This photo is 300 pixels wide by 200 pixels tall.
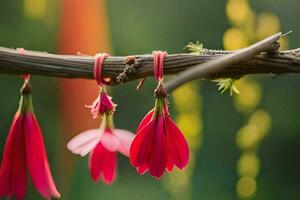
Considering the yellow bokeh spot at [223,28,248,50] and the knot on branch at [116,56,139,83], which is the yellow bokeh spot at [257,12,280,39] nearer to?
the yellow bokeh spot at [223,28,248,50]

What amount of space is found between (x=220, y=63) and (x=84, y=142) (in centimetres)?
19

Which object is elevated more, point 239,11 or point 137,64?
point 239,11

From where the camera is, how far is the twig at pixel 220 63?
1.22ft

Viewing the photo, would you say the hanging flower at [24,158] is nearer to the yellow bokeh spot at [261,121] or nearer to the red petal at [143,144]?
the red petal at [143,144]

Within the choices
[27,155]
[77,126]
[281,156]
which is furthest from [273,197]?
[27,155]

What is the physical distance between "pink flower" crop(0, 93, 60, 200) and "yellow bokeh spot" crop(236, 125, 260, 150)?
2.24 feet

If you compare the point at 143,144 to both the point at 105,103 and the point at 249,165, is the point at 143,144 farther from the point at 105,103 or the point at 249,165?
the point at 249,165

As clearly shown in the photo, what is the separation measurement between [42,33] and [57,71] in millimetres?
761

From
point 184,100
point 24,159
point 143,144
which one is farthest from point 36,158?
point 184,100

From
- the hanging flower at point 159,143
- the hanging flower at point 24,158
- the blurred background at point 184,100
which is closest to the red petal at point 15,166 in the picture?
the hanging flower at point 24,158

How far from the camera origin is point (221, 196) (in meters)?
1.17

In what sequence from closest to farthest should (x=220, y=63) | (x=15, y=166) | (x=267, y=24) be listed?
(x=220, y=63), (x=15, y=166), (x=267, y=24)

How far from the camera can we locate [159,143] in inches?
17.8

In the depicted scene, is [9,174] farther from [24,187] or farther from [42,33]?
[42,33]
